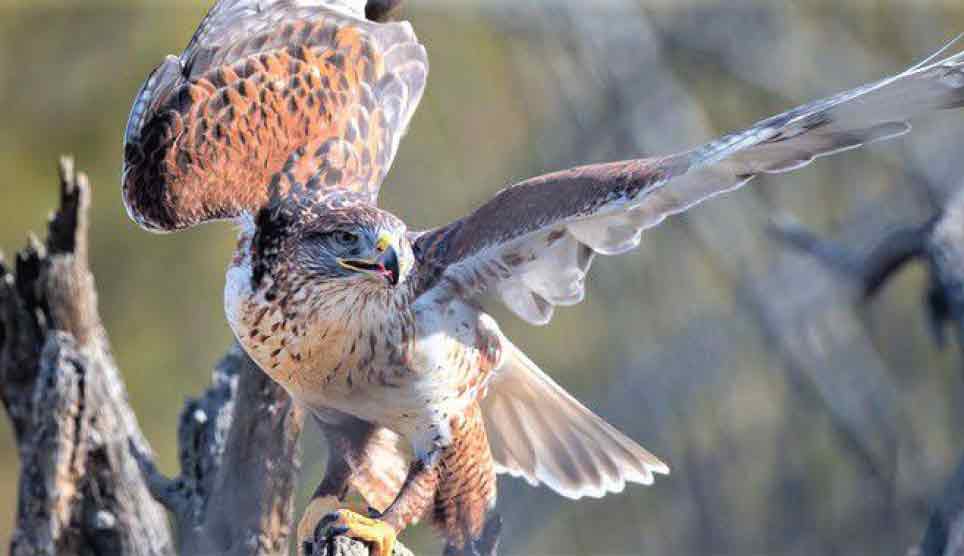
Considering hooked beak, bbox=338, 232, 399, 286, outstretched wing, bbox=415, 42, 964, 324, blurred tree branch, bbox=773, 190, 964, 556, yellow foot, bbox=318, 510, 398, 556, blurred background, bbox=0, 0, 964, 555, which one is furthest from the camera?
blurred background, bbox=0, 0, 964, 555

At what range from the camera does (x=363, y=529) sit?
3695 mm

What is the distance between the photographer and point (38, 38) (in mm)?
11664

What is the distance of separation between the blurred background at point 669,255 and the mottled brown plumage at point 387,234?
224 mm

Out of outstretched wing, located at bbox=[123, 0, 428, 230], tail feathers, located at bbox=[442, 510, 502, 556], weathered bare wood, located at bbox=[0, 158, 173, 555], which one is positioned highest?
outstretched wing, located at bbox=[123, 0, 428, 230]

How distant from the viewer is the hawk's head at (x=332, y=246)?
3.54 metres

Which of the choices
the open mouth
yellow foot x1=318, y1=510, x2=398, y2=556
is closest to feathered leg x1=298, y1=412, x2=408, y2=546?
yellow foot x1=318, y1=510, x2=398, y2=556

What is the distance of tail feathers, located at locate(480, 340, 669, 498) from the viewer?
446 centimetres

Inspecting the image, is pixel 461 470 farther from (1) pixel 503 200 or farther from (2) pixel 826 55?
(2) pixel 826 55

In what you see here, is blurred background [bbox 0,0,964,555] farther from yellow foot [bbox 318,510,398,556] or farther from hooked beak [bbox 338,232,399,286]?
hooked beak [bbox 338,232,399,286]

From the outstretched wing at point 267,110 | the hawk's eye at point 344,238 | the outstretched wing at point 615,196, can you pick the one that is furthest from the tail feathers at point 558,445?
the hawk's eye at point 344,238

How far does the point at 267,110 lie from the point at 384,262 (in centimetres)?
82

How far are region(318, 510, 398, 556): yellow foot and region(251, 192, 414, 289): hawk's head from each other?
0.56 meters

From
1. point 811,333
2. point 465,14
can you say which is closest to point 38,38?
point 465,14

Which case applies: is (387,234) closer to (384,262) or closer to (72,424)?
(384,262)
